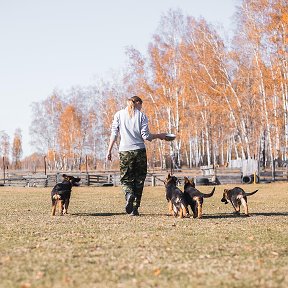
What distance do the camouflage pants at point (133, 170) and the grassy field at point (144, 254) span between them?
1.26m

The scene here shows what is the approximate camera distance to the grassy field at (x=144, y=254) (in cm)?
507

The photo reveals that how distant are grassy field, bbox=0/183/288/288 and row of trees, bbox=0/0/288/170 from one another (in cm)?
2745

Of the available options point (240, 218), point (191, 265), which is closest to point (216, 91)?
point (240, 218)

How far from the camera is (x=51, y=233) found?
8578mm

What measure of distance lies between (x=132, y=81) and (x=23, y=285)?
50164 millimetres

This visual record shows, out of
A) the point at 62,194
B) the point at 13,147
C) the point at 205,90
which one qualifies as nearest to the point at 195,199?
the point at 62,194

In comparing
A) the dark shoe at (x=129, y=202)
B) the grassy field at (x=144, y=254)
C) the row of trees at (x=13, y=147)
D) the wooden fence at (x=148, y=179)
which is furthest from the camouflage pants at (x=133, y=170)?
the row of trees at (x=13, y=147)

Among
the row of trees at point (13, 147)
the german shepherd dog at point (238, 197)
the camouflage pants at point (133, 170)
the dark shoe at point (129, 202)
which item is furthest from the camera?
A: the row of trees at point (13, 147)

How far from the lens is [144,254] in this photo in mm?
6395

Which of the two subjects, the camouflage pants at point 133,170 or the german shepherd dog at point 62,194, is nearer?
the camouflage pants at point 133,170

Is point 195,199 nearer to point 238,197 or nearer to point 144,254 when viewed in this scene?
Result: point 238,197

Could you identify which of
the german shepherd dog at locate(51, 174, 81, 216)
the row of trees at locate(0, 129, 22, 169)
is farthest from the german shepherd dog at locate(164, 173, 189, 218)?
the row of trees at locate(0, 129, 22, 169)

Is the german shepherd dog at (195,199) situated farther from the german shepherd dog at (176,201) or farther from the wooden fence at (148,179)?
the wooden fence at (148,179)

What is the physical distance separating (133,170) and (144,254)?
5.01 m
